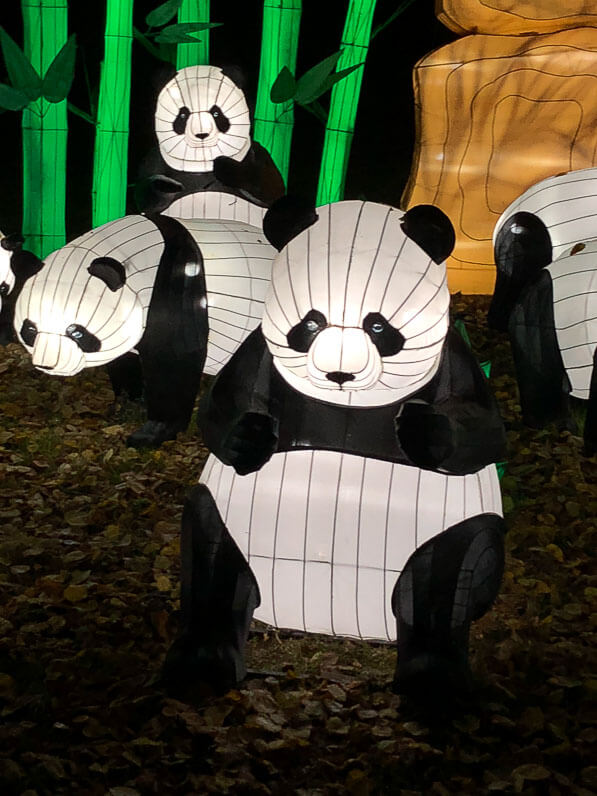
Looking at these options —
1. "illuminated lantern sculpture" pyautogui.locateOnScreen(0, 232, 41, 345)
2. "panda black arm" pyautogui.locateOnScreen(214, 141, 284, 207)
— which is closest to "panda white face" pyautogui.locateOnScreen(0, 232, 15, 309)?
"illuminated lantern sculpture" pyautogui.locateOnScreen(0, 232, 41, 345)

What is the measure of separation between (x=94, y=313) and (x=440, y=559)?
1.80 m

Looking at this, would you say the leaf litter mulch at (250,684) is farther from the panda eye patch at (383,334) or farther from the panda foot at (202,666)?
the panda eye patch at (383,334)

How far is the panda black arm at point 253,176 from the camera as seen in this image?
4.51 metres

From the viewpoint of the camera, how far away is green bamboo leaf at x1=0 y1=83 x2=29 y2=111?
5.14m

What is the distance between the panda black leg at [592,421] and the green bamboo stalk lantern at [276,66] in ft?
8.26

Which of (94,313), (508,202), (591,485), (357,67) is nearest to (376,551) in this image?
(94,313)

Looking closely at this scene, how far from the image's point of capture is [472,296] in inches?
252

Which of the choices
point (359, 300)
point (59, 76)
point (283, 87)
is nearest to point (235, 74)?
point (283, 87)

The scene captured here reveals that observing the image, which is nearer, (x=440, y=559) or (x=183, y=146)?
(x=440, y=559)

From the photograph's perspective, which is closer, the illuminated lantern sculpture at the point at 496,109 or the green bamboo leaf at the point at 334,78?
the green bamboo leaf at the point at 334,78

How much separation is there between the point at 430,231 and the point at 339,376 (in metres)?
0.37

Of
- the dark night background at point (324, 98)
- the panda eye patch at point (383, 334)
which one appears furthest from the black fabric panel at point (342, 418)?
the dark night background at point (324, 98)

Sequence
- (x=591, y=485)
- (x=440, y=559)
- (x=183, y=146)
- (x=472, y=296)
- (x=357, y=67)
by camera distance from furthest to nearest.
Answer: (x=472, y=296), (x=357, y=67), (x=183, y=146), (x=591, y=485), (x=440, y=559)

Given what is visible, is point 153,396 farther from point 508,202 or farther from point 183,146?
point 508,202
